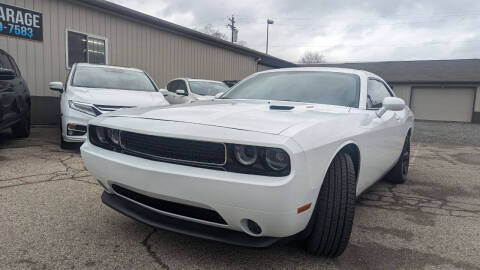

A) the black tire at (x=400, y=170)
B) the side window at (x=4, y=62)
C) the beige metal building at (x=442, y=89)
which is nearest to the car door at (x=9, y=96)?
the side window at (x=4, y=62)

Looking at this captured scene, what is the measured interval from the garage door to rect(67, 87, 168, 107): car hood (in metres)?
21.2

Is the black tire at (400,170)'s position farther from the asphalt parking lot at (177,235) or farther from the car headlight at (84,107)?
the car headlight at (84,107)

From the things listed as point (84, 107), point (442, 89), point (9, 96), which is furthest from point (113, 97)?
point (442, 89)

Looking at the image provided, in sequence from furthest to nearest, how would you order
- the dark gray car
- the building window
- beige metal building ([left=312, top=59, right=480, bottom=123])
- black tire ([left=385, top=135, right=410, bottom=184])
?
1. beige metal building ([left=312, top=59, right=480, bottom=123])
2. the building window
3. the dark gray car
4. black tire ([left=385, top=135, right=410, bottom=184])

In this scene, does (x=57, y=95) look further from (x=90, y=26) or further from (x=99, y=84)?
(x=99, y=84)

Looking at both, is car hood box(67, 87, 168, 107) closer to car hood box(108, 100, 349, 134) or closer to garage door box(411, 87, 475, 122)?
car hood box(108, 100, 349, 134)

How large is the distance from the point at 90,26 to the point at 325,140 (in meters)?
8.94

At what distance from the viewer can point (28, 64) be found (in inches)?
310

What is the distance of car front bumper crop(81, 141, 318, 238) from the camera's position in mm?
1631

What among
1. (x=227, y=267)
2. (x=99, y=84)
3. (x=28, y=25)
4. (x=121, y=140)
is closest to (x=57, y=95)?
(x=28, y=25)

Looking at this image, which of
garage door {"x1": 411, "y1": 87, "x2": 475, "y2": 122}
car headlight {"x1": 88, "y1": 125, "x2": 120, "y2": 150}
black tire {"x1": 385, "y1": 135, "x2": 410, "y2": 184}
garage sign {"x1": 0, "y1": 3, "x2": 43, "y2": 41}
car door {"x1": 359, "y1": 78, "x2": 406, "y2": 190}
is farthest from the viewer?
garage door {"x1": 411, "y1": 87, "x2": 475, "y2": 122}

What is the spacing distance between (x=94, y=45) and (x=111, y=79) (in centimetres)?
379

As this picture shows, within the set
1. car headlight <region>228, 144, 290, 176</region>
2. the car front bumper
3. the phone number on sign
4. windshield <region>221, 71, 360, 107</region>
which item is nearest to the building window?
the phone number on sign

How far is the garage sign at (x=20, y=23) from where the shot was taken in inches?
293
